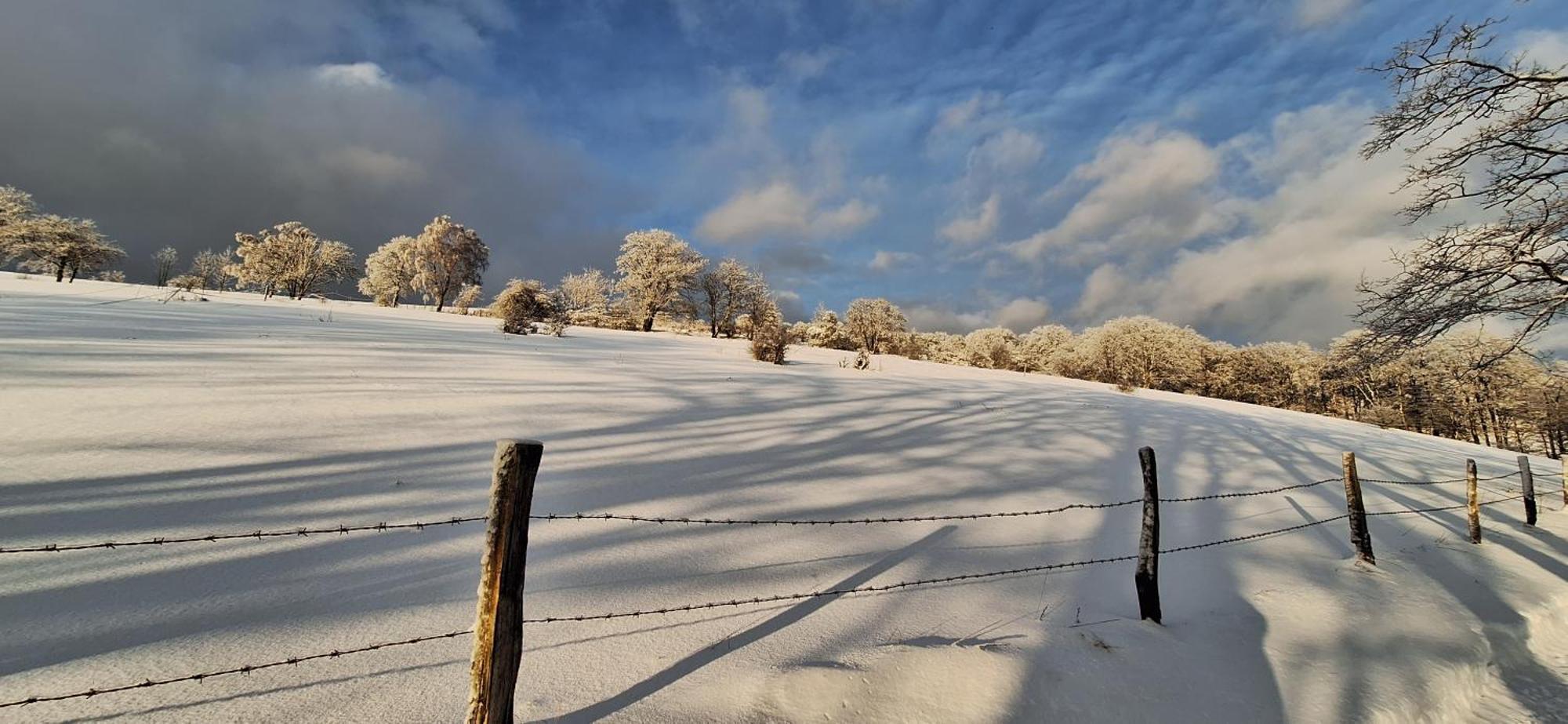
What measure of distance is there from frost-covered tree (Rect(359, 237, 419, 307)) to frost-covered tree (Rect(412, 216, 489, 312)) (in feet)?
4.20

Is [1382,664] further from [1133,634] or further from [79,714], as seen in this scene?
[79,714]

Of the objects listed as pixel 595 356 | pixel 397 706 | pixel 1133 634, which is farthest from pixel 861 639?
pixel 595 356

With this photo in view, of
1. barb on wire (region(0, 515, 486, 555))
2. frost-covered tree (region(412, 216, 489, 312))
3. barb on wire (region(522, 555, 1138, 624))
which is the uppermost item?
frost-covered tree (region(412, 216, 489, 312))

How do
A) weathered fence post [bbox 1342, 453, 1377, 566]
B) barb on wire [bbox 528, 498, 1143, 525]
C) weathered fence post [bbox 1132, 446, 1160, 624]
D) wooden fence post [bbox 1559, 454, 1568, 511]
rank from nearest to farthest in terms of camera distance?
1. weathered fence post [bbox 1132, 446, 1160, 624]
2. barb on wire [bbox 528, 498, 1143, 525]
3. weathered fence post [bbox 1342, 453, 1377, 566]
4. wooden fence post [bbox 1559, 454, 1568, 511]

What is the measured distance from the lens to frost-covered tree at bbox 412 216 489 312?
3950cm

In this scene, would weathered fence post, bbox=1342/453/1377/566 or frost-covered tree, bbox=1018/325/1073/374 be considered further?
frost-covered tree, bbox=1018/325/1073/374

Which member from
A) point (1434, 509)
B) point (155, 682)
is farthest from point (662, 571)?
point (1434, 509)

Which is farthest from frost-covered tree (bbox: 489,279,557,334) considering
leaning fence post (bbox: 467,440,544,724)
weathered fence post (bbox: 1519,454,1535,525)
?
weathered fence post (bbox: 1519,454,1535,525)

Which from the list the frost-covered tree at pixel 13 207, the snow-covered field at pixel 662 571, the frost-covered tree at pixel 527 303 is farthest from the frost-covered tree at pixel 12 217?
the snow-covered field at pixel 662 571

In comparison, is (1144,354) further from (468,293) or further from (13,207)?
(13,207)

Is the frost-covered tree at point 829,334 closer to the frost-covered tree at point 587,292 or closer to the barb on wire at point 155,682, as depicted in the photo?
the frost-covered tree at point 587,292

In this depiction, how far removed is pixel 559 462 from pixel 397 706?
3.04m

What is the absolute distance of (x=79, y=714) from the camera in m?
1.96

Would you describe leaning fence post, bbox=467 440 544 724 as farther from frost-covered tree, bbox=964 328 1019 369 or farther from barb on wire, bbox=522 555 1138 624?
frost-covered tree, bbox=964 328 1019 369
